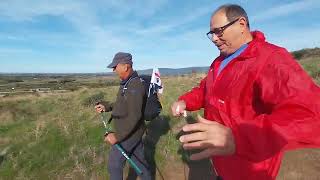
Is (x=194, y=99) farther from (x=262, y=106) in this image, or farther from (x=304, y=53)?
(x=304, y=53)

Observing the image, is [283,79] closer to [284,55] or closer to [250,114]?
[284,55]

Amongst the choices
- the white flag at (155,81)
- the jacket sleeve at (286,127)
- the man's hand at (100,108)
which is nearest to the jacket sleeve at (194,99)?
the jacket sleeve at (286,127)

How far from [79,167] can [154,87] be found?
2665 mm

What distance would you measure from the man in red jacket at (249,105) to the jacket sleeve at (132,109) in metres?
2.23

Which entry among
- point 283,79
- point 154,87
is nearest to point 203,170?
point 154,87

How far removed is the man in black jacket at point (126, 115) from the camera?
570 cm

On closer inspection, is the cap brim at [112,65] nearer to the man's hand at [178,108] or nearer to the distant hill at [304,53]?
the man's hand at [178,108]

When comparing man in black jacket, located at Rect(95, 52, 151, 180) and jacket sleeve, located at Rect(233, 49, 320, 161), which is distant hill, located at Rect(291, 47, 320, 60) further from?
jacket sleeve, located at Rect(233, 49, 320, 161)

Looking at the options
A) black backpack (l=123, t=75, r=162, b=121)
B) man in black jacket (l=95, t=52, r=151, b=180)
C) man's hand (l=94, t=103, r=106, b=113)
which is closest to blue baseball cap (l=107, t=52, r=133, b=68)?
man in black jacket (l=95, t=52, r=151, b=180)

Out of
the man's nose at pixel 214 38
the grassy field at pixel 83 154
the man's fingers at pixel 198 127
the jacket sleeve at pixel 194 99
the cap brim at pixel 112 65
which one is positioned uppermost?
the man's nose at pixel 214 38

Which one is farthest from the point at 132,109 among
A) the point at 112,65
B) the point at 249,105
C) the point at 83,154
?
the point at 249,105

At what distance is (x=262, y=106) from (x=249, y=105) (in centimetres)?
8

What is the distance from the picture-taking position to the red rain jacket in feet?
5.53

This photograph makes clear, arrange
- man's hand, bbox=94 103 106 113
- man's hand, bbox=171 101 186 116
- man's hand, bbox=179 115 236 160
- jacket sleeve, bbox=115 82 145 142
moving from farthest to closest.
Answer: man's hand, bbox=94 103 106 113
jacket sleeve, bbox=115 82 145 142
man's hand, bbox=171 101 186 116
man's hand, bbox=179 115 236 160
